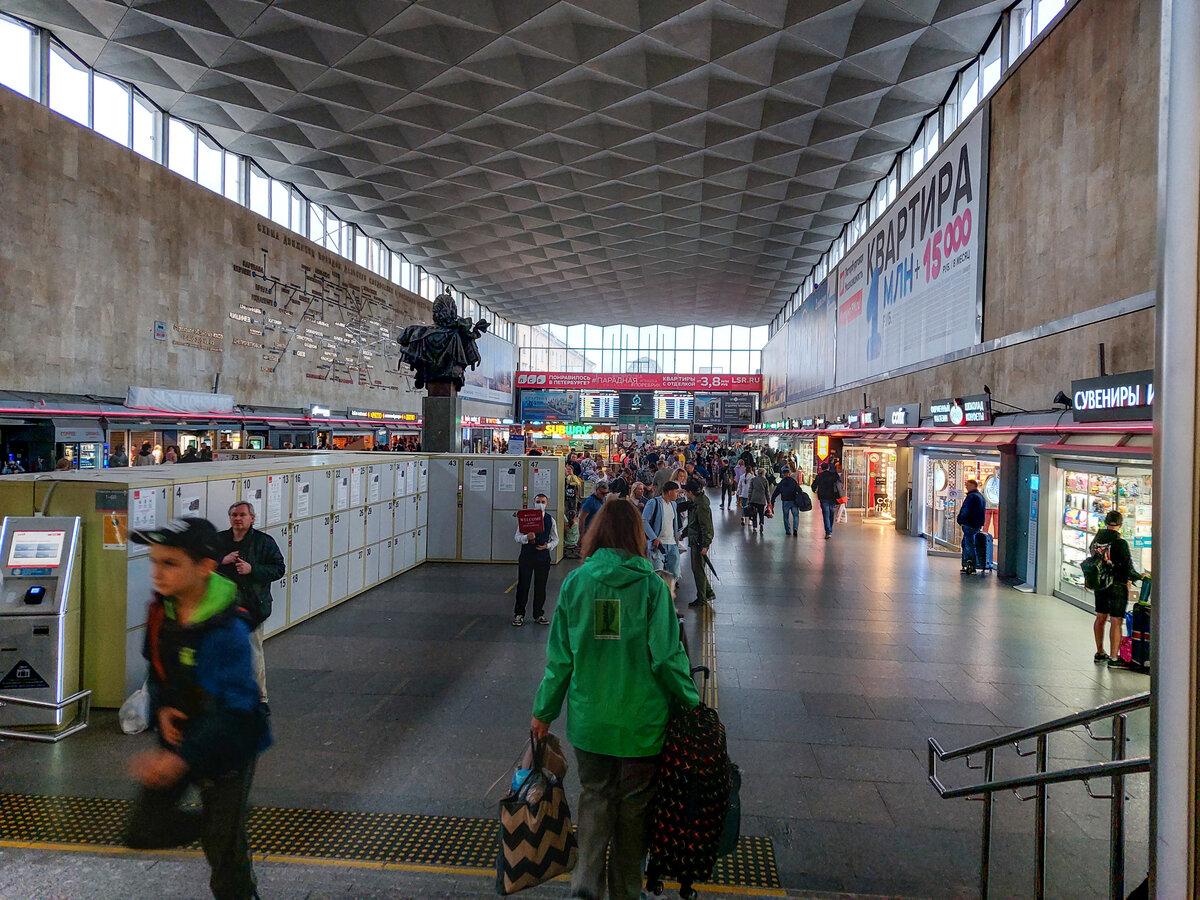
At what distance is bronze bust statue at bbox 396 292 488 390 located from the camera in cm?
1243

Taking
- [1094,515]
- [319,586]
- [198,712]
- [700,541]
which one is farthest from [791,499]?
[198,712]

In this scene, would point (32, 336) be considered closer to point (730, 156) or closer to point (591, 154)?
point (591, 154)

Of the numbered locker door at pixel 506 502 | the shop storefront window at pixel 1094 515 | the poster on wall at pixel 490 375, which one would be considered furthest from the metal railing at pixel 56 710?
the poster on wall at pixel 490 375

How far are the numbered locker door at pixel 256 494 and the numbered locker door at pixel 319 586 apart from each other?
3.57 feet

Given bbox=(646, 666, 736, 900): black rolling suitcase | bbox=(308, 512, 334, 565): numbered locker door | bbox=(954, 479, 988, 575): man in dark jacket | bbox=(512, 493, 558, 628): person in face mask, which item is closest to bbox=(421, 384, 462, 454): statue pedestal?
bbox=(308, 512, 334, 565): numbered locker door

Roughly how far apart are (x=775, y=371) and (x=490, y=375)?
19751mm

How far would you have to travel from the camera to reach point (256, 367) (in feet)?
69.1

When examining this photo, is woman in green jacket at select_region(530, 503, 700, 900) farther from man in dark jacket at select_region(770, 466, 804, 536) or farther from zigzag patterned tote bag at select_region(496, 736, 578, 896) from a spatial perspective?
A: man in dark jacket at select_region(770, 466, 804, 536)

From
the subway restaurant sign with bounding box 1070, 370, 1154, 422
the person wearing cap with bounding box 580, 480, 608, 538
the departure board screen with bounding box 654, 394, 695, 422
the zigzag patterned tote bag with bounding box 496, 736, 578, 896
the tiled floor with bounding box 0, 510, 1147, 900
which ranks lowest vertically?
the tiled floor with bounding box 0, 510, 1147, 900

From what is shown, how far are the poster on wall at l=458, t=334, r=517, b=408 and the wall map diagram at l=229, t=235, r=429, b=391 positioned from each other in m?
7.74

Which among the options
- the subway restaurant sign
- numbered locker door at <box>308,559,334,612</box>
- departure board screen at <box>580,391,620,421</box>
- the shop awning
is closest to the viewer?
the subway restaurant sign

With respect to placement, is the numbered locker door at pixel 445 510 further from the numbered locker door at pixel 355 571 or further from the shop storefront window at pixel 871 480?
the shop storefront window at pixel 871 480

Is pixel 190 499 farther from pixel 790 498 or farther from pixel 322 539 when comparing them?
pixel 790 498

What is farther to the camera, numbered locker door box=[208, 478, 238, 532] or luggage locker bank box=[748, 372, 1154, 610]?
luggage locker bank box=[748, 372, 1154, 610]
